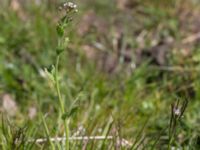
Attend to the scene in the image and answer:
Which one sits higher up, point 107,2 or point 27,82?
point 107,2

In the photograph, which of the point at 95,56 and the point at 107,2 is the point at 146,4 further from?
the point at 95,56

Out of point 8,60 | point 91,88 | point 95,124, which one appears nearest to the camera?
point 95,124

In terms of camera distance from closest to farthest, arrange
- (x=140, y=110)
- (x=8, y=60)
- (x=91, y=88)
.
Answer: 1. (x=140, y=110)
2. (x=91, y=88)
3. (x=8, y=60)

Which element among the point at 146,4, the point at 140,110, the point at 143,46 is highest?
the point at 146,4

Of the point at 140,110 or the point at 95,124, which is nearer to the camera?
the point at 95,124

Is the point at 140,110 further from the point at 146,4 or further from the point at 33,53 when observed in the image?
the point at 146,4

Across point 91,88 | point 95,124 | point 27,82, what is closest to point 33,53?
point 27,82
